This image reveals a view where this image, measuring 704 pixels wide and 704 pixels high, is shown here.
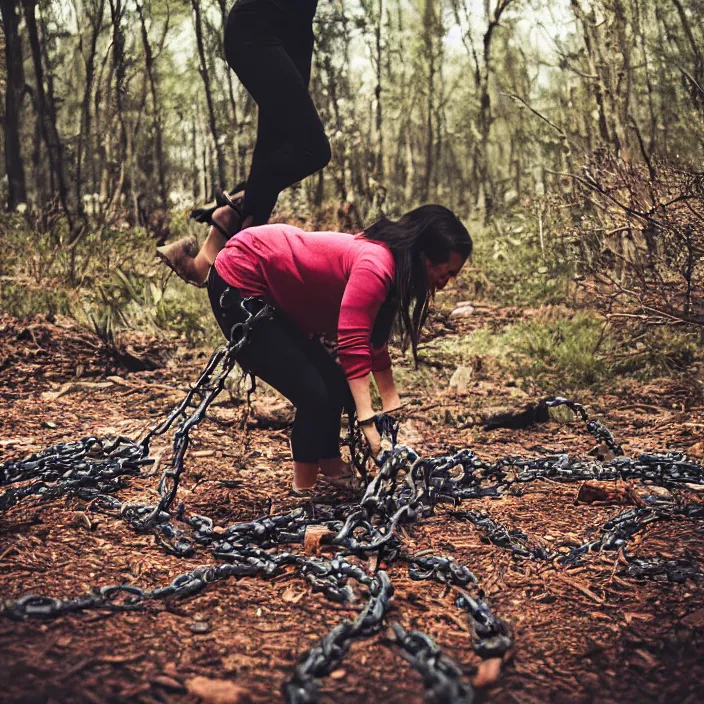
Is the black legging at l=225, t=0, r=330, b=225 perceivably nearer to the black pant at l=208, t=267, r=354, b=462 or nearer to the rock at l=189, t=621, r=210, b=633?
the black pant at l=208, t=267, r=354, b=462

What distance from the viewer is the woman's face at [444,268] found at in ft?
8.73

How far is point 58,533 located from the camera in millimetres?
2391

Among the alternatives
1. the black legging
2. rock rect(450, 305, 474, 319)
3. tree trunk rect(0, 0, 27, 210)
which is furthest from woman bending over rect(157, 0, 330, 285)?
tree trunk rect(0, 0, 27, 210)

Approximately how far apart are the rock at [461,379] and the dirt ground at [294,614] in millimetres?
A: 1213

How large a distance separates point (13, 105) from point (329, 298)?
6879 mm

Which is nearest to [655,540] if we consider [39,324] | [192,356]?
[192,356]

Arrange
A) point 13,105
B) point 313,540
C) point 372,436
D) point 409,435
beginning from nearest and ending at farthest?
point 313,540, point 372,436, point 409,435, point 13,105

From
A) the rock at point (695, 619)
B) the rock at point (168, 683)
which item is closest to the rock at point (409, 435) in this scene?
the rock at point (695, 619)

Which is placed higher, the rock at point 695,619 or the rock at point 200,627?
the rock at point 200,627

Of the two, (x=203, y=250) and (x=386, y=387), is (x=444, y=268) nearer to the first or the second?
(x=386, y=387)

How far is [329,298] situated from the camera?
283cm

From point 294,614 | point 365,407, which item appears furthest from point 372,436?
point 294,614

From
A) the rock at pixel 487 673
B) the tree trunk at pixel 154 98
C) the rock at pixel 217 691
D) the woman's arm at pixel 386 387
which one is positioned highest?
the tree trunk at pixel 154 98

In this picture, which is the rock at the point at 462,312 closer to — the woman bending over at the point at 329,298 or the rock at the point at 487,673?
the woman bending over at the point at 329,298
